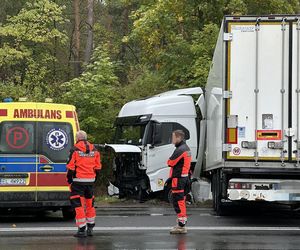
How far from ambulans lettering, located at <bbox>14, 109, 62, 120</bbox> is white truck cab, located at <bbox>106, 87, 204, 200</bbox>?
440 cm

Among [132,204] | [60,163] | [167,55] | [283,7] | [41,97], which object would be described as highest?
[283,7]

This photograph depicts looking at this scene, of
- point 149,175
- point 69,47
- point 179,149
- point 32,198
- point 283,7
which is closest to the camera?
point 179,149

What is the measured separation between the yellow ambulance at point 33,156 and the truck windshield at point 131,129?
4.53 meters

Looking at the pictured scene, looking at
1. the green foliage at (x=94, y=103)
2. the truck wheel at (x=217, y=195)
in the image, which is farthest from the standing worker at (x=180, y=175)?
the green foliage at (x=94, y=103)

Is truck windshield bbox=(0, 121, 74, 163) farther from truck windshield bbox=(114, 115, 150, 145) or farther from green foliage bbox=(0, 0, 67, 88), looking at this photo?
green foliage bbox=(0, 0, 67, 88)

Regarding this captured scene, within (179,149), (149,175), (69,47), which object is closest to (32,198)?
(179,149)

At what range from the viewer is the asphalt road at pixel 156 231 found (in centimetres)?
919

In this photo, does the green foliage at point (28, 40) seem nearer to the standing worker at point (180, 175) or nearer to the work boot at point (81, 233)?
the standing worker at point (180, 175)

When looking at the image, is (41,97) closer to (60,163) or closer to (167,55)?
(167,55)

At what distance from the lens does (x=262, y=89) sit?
11.1m

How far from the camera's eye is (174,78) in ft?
73.2

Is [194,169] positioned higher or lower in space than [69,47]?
lower

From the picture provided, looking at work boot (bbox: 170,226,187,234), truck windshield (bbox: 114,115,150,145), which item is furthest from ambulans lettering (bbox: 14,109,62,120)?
truck windshield (bbox: 114,115,150,145)

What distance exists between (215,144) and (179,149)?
2052mm
